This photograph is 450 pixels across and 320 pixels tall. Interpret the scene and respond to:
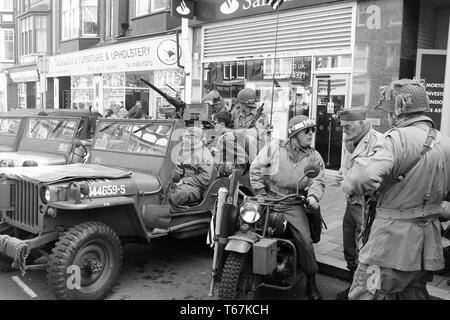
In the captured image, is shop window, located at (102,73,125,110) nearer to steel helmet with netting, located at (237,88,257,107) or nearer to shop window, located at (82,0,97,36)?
shop window, located at (82,0,97,36)

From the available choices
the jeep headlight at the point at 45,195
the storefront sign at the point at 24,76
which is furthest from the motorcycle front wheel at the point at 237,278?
the storefront sign at the point at 24,76

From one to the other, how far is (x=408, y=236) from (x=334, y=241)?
306cm

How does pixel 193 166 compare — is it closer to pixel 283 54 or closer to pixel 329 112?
pixel 329 112

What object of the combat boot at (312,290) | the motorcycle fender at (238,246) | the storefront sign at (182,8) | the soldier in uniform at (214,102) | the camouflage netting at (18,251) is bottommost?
the combat boot at (312,290)

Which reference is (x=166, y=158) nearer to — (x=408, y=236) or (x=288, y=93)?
(x=408, y=236)

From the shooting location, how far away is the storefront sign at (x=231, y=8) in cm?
1035

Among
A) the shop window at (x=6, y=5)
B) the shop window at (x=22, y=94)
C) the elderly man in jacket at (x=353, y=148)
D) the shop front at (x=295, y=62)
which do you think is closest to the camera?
the elderly man in jacket at (x=353, y=148)

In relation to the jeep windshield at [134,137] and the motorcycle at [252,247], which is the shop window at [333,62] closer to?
the jeep windshield at [134,137]

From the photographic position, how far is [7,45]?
3072 cm

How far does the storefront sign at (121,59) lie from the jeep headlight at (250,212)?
342 inches

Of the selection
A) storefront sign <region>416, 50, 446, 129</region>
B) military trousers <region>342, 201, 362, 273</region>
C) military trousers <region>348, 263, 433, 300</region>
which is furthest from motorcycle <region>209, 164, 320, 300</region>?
storefront sign <region>416, 50, 446, 129</region>

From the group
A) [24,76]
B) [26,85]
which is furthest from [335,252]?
[26,85]

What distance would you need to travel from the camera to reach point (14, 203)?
4.51m
